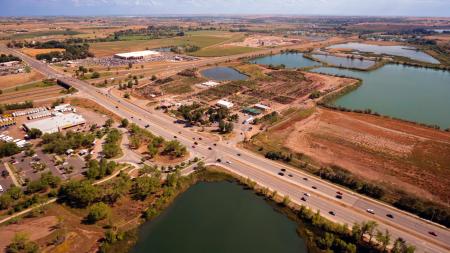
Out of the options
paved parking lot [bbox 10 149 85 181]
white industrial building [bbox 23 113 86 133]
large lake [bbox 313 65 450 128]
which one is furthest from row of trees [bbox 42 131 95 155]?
large lake [bbox 313 65 450 128]

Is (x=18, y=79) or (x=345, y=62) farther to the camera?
(x=345, y=62)

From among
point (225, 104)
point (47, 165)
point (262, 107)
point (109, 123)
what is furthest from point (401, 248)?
point (109, 123)

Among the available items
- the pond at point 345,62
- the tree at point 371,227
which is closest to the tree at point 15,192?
the tree at point 371,227

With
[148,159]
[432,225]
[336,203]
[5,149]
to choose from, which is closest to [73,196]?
[148,159]

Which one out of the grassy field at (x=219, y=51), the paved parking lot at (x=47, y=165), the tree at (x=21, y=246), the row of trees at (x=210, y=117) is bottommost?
the tree at (x=21, y=246)

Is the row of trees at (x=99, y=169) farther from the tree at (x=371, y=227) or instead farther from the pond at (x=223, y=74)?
the pond at (x=223, y=74)

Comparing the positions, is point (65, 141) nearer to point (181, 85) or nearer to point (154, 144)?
point (154, 144)

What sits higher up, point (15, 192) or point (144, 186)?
point (144, 186)

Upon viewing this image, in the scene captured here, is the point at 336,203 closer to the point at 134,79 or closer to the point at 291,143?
the point at 291,143
